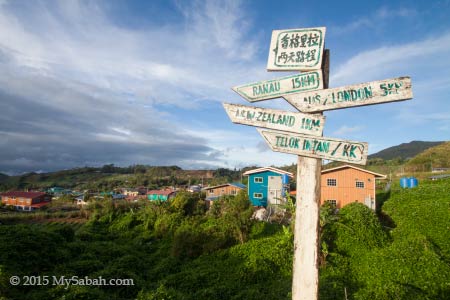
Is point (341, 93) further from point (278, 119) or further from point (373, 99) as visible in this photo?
point (278, 119)

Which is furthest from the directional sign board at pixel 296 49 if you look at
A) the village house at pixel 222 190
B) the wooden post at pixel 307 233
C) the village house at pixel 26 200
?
the village house at pixel 26 200

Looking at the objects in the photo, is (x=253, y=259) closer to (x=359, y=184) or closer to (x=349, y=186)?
(x=349, y=186)

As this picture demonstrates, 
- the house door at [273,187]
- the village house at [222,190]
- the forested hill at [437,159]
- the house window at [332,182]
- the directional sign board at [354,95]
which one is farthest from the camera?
the forested hill at [437,159]

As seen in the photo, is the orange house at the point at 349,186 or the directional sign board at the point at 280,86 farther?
the orange house at the point at 349,186

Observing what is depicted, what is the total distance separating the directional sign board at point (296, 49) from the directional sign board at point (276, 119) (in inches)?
19.2

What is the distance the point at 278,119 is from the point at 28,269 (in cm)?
1383

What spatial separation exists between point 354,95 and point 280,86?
2.27 ft

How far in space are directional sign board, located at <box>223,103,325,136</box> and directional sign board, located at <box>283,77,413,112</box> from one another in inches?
4.2

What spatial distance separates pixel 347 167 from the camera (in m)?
20.1

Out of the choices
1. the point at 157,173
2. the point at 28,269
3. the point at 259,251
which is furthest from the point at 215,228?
the point at 157,173

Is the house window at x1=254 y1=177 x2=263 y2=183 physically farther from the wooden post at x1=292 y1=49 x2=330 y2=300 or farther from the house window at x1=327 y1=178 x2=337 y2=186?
the wooden post at x1=292 y1=49 x2=330 y2=300

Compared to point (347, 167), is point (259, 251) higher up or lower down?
lower down

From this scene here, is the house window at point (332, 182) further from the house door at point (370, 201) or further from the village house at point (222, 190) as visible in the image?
the village house at point (222, 190)

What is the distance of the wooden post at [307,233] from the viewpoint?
236 cm
